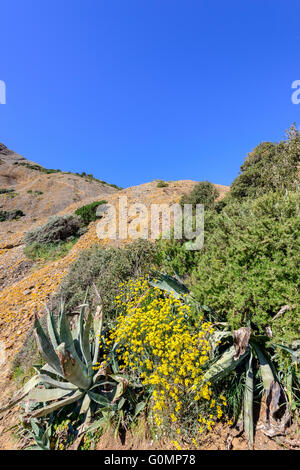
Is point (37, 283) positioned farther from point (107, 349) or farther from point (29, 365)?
point (107, 349)

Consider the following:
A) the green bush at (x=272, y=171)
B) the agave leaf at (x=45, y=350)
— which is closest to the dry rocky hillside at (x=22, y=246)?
the agave leaf at (x=45, y=350)

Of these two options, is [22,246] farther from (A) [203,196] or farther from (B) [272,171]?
(B) [272,171]

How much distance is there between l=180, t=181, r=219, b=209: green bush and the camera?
10.1m

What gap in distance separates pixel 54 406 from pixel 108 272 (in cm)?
255

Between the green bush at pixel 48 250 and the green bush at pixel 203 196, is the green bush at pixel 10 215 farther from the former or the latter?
the green bush at pixel 203 196

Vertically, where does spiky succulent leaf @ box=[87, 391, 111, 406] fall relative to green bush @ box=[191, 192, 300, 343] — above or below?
below

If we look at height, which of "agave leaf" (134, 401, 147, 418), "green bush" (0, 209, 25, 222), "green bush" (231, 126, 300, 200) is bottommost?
"agave leaf" (134, 401, 147, 418)

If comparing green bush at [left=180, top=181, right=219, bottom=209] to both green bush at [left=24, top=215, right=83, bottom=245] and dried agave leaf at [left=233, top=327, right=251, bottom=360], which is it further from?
dried agave leaf at [left=233, top=327, right=251, bottom=360]

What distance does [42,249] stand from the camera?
10.7 metres

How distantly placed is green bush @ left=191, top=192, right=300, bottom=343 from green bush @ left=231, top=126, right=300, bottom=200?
5501mm

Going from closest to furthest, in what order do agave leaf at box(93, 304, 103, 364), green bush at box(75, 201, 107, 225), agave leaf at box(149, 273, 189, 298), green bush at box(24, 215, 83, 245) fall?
agave leaf at box(93, 304, 103, 364), agave leaf at box(149, 273, 189, 298), green bush at box(24, 215, 83, 245), green bush at box(75, 201, 107, 225)

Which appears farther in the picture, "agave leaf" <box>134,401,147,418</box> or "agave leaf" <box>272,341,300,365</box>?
"agave leaf" <box>134,401,147,418</box>

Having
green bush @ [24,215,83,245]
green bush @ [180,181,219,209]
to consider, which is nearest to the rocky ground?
green bush @ [24,215,83,245]

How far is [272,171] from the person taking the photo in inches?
343
